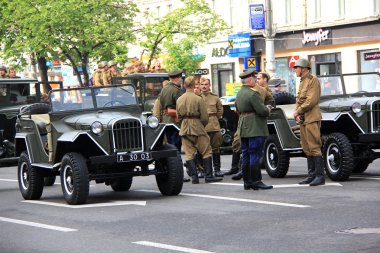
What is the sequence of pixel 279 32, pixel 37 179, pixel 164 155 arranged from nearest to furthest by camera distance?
pixel 164 155
pixel 37 179
pixel 279 32

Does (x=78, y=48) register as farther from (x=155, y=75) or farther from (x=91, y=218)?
(x=91, y=218)

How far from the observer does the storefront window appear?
1802 inches

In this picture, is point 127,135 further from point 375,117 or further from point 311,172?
point 375,117

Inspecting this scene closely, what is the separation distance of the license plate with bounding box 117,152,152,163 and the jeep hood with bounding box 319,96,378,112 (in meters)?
3.67

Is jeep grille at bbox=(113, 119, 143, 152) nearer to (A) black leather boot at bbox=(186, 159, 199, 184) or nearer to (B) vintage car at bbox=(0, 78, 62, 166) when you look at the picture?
(A) black leather boot at bbox=(186, 159, 199, 184)

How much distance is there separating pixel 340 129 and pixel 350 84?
4.15 feet

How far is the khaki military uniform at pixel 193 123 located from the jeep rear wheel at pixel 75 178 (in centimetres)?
295

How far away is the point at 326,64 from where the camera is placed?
4966 centimetres

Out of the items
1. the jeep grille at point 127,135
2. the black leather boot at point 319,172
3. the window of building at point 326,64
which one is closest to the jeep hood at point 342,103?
the black leather boot at point 319,172

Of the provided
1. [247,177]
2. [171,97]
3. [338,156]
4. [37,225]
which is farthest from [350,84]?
[37,225]

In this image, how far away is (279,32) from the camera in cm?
5319

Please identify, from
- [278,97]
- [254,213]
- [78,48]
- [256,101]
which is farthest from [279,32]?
[254,213]

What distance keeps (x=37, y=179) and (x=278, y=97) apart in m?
5.49

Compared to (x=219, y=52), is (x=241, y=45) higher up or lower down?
higher up
